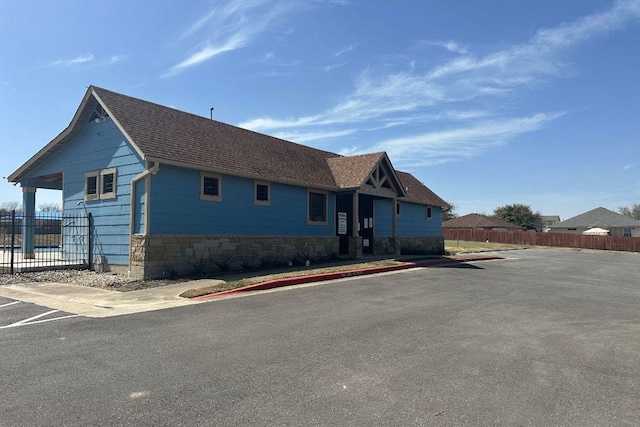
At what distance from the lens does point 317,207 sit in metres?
20.2

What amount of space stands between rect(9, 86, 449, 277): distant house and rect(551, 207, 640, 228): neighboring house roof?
202ft

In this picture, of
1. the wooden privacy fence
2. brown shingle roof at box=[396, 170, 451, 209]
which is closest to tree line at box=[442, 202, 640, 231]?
the wooden privacy fence

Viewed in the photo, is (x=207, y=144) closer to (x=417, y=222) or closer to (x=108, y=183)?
(x=108, y=183)

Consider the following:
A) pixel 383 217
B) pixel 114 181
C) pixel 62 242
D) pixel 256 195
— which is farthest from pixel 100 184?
pixel 383 217

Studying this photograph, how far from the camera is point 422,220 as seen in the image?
1158 inches

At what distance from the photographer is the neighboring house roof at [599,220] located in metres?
67.3

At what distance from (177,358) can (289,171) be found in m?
13.8

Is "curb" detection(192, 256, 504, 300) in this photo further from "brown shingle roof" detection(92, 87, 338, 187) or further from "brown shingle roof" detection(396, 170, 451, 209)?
"brown shingle roof" detection(396, 170, 451, 209)

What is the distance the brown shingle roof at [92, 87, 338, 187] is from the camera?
14.3m

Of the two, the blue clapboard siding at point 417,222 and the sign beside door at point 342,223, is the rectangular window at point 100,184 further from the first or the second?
the blue clapboard siding at point 417,222

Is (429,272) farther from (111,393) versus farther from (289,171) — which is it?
(111,393)

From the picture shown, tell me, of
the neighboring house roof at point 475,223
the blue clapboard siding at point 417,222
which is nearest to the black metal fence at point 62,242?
the blue clapboard siding at point 417,222

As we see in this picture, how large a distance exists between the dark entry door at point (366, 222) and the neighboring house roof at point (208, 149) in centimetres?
192

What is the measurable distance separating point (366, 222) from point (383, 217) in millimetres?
1483
